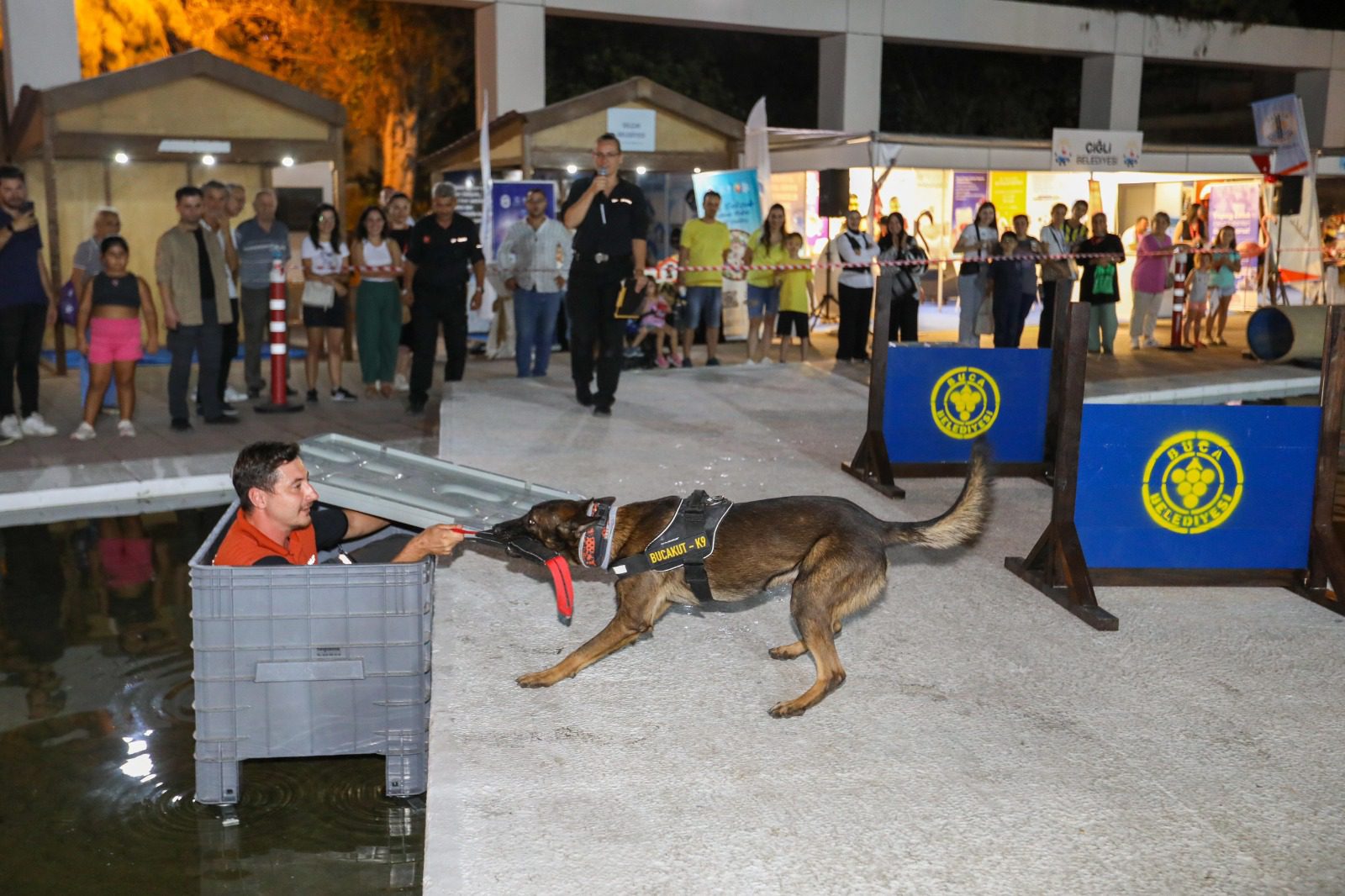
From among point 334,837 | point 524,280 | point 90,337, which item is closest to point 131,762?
point 334,837

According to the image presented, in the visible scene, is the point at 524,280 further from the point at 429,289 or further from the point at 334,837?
the point at 334,837

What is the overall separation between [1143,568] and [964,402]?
2.22m

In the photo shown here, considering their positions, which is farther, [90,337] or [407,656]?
[90,337]

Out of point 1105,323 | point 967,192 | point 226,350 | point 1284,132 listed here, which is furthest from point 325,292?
point 1284,132

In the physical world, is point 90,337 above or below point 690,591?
above

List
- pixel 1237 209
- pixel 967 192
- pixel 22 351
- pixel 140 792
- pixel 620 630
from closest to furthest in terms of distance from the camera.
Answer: pixel 140 792 < pixel 620 630 < pixel 22 351 < pixel 967 192 < pixel 1237 209

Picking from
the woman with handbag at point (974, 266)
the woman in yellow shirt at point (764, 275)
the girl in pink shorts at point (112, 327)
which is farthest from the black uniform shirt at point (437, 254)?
the woman with handbag at point (974, 266)

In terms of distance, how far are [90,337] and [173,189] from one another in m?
6.02

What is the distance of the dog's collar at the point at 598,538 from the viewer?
13.6 feet

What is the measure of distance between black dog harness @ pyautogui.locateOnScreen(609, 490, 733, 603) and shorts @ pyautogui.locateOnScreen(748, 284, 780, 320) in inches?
352

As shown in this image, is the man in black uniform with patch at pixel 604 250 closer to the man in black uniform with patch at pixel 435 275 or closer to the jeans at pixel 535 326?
the man in black uniform with patch at pixel 435 275

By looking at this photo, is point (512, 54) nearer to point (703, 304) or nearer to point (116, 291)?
point (703, 304)

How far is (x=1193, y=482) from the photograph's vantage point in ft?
17.4

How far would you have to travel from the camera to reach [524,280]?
37.1ft
